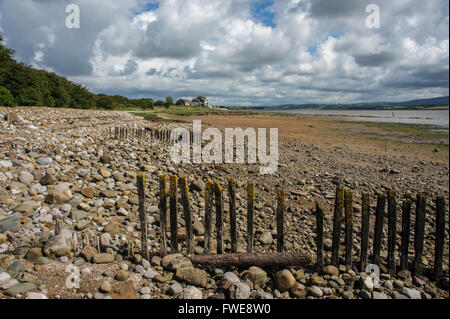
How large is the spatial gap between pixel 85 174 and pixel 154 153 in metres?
4.28

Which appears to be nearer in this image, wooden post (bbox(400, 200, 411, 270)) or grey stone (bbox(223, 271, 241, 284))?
grey stone (bbox(223, 271, 241, 284))

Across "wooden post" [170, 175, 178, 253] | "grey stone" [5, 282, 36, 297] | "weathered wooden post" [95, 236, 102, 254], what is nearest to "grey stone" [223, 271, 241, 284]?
"wooden post" [170, 175, 178, 253]

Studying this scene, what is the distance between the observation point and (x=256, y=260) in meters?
5.50

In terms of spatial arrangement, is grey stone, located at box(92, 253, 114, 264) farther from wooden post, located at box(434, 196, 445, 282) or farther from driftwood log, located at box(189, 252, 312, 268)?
wooden post, located at box(434, 196, 445, 282)

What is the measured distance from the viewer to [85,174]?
9156 mm

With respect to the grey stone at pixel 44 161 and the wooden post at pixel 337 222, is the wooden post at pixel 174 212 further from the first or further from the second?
the grey stone at pixel 44 161

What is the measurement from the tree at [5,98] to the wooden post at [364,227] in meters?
31.7

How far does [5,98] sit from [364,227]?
3226 centimetres

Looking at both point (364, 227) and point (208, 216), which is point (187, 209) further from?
point (364, 227)

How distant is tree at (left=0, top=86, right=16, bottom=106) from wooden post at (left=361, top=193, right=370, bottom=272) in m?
31.7

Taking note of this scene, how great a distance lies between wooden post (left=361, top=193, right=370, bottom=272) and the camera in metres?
5.53

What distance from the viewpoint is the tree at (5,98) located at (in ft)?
82.6
